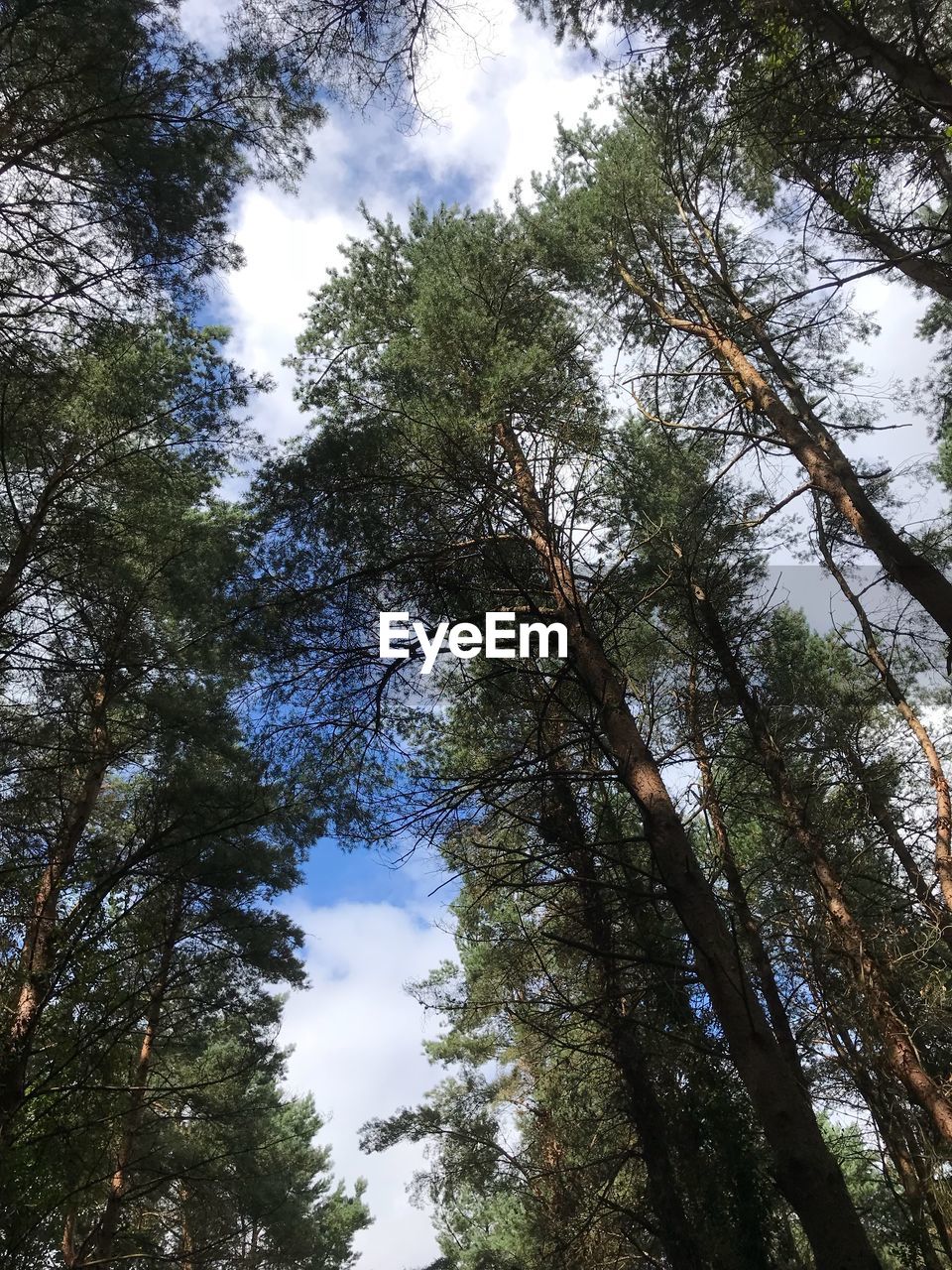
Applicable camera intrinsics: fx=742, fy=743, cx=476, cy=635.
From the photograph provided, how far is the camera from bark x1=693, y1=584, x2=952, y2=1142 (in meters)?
6.72

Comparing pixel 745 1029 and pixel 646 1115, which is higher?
pixel 646 1115

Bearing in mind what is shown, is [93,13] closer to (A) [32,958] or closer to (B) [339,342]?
(B) [339,342]

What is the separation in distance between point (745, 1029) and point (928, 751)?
6957 mm

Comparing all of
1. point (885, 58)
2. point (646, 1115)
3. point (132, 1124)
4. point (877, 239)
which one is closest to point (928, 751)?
point (646, 1115)

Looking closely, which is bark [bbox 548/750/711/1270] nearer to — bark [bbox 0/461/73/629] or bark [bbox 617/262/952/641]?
bark [bbox 617/262/952/641]

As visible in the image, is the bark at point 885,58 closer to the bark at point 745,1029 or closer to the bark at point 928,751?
the bark at point 745,1029

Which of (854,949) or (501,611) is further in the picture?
(854,949)

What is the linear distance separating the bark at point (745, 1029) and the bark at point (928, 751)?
4765mm

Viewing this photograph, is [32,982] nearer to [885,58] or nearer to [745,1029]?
[745,1029]

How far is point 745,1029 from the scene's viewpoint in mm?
2717

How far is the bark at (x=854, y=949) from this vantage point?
22.0ft

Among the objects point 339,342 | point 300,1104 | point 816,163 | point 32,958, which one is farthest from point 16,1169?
point 300,1104

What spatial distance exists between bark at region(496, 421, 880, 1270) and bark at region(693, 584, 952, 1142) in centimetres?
342

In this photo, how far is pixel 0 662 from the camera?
4273 mm
